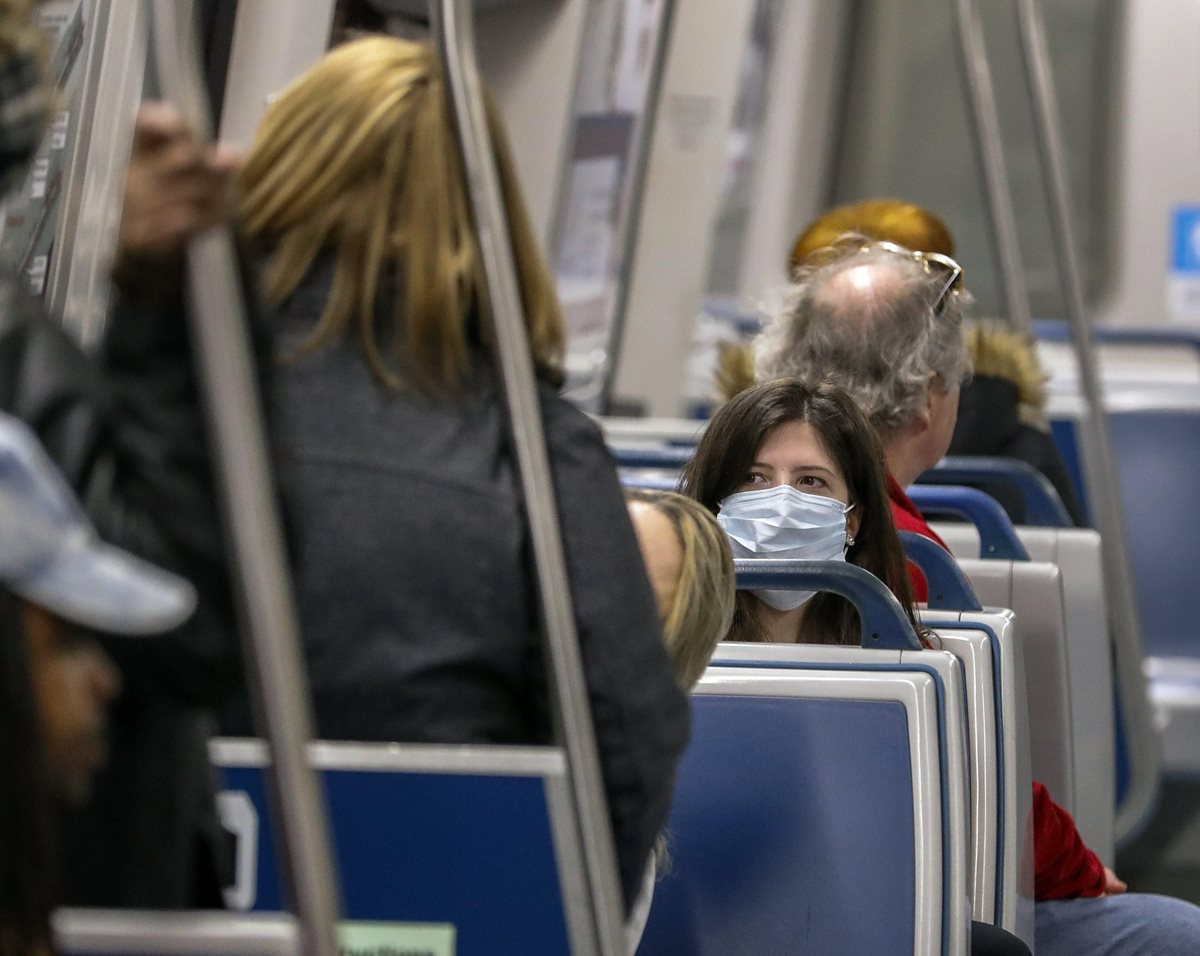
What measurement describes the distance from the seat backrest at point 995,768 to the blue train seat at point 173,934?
3.89 ft

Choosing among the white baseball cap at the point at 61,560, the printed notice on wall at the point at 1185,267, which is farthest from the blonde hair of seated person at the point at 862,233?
the printed notice on wall at the point at 1185,267

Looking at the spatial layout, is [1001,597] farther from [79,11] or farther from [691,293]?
[691,293]

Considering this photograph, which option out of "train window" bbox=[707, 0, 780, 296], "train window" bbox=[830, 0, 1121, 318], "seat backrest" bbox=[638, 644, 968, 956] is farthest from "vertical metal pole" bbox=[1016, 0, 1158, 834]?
"train window" bbox=[707, 0, 780, 296]

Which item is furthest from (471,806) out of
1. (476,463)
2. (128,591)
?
(128,591)

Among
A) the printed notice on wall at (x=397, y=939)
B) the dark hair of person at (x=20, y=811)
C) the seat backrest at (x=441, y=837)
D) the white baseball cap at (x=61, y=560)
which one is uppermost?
the white baseball cap at (x=61, y=560)

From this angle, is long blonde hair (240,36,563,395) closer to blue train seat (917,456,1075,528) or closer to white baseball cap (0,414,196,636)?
white baseball cap (0,414,196,636)

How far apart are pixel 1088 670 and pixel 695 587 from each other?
1599 mm

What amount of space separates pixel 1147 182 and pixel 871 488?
514cm

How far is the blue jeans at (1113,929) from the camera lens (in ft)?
8.25

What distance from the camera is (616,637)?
1495 millimetres

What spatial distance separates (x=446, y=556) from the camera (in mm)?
1447

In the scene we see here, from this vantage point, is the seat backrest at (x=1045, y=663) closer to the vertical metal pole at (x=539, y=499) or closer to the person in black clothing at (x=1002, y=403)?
the person in black clothing at (x=1002, y=403)

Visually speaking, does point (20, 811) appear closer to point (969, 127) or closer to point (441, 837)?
point (441, 837)

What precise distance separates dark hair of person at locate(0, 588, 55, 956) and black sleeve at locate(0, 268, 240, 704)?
8 cm
